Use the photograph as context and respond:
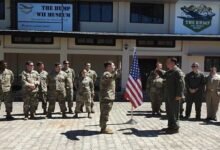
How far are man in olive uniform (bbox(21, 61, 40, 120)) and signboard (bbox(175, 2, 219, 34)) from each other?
13317 millimetres

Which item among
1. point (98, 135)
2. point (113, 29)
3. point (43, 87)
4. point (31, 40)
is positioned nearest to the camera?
point (98, 135)

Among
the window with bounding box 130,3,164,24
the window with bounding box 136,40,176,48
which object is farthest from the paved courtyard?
the window with bounding box 130,3,164,24

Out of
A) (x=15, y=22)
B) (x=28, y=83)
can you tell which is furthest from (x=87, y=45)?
(x=28, y=83)

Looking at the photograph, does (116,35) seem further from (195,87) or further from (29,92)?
(29,92)

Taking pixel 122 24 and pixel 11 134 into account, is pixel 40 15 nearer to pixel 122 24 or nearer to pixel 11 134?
pixel 122 24

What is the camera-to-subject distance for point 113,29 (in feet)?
80.4

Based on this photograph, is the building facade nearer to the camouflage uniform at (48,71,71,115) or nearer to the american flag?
the camouflage uniform at (48,71,71,115)

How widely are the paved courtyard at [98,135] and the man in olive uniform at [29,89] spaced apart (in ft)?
1.38

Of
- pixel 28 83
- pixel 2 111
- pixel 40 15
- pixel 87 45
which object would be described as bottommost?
pixel 2 111

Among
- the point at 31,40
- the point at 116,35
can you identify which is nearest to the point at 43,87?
the point at 116,35

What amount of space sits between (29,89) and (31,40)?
368 inches

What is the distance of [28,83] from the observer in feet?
44.3

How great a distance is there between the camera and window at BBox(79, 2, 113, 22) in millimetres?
24516

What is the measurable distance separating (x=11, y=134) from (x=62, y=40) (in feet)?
40.3
